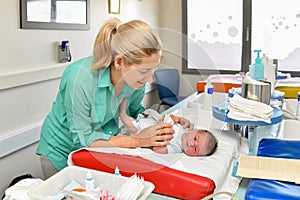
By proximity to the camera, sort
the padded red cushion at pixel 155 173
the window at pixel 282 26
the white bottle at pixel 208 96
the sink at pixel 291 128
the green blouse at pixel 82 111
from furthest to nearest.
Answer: the window at pixel 282 26 < the white bottle at pixel 208 96 < the sink at pixel 291 128 < the green blouse at pixel 82 111 < the padded red cushion at pixel 155 173

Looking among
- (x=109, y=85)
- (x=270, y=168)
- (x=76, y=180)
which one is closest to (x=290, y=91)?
(x=270, y=168)

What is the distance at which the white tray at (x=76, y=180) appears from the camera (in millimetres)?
1023

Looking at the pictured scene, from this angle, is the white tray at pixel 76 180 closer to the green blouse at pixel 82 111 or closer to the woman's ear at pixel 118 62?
the green blouse at pixel 82 111

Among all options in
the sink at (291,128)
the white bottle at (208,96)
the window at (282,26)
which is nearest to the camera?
the sink at (291,128)

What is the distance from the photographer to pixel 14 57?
77.8 inches

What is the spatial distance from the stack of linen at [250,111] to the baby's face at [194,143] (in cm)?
15

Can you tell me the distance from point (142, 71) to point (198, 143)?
1.25 feet

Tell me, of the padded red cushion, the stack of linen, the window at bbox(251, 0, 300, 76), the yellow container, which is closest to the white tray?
the padded red cushion

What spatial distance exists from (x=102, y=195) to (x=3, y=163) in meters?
1.18

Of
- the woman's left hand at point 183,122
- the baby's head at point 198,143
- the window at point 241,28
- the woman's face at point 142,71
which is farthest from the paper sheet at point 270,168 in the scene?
the window at point 241,28

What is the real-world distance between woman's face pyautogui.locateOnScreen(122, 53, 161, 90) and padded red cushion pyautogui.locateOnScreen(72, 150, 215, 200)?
270mm

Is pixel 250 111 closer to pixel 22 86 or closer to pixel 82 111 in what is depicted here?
pixel 82 111

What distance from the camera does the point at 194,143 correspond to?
1.33 meters

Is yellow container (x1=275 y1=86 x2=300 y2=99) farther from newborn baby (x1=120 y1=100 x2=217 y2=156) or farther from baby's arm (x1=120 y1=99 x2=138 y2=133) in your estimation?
baby's arm (x1=120 y1=99 x2=138 y2=133)
